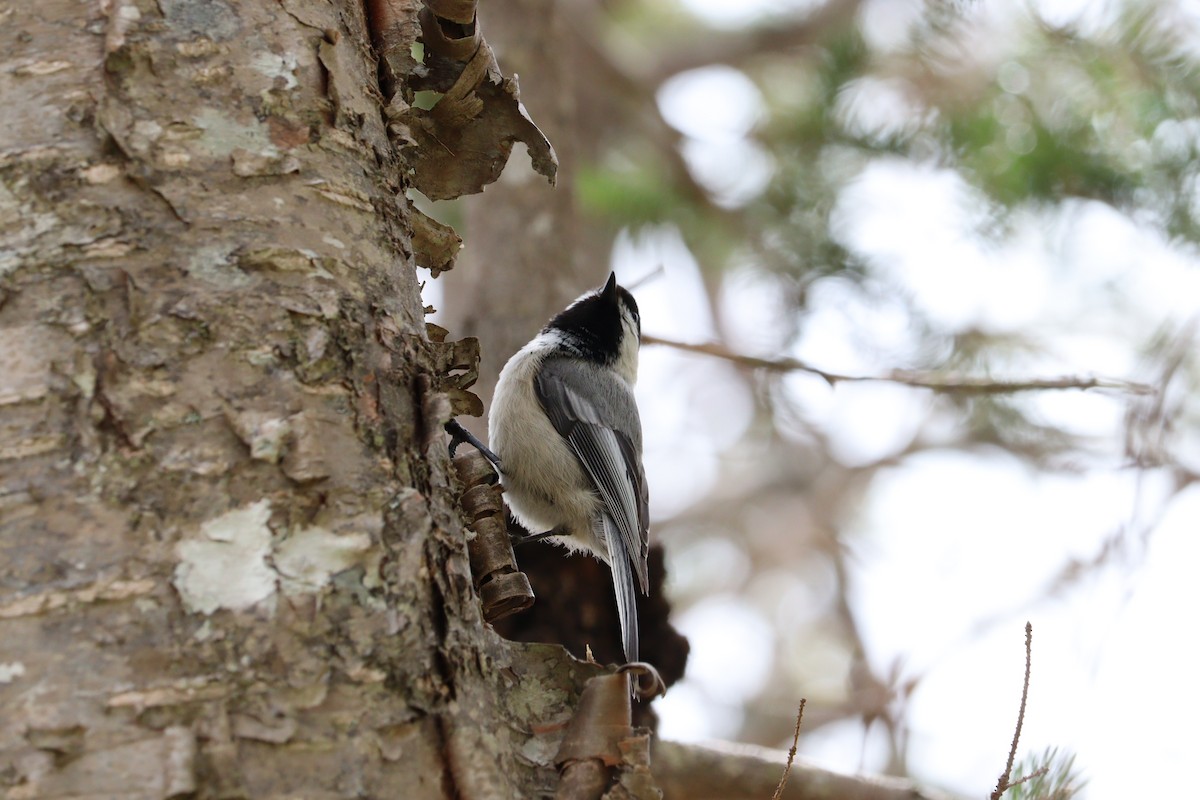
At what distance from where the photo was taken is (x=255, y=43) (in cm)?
150

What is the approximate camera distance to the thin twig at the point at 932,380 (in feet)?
8.71

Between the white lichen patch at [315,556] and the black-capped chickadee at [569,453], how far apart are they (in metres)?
1.55

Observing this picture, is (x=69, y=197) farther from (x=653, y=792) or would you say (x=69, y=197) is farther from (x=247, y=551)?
(x=653, y=792)

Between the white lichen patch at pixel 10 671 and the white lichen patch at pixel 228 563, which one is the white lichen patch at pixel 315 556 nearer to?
the white lichen patch at pixel 228 563

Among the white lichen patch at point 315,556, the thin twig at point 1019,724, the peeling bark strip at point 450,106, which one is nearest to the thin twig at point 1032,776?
the thin twig at point 1019,724

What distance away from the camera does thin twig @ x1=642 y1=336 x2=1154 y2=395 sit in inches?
105

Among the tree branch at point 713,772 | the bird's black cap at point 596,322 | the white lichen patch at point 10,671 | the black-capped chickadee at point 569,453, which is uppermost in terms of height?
the bird's black cap at point 596,322

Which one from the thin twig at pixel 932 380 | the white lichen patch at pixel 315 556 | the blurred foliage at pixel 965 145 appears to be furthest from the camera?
the blurred foliage at pixel 965 145

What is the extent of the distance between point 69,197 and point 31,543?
17.3 inches

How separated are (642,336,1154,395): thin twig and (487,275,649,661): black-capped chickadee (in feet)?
0.83

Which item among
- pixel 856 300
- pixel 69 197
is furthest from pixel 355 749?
pixel 856 300

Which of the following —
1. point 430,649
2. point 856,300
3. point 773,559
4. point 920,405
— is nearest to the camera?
point 430,649

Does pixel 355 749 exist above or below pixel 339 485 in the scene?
below

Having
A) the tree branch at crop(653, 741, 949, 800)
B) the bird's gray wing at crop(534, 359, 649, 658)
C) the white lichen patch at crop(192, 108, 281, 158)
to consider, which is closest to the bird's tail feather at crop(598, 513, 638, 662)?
the bird's gray wing at crop(534, 359, 649, 658)
